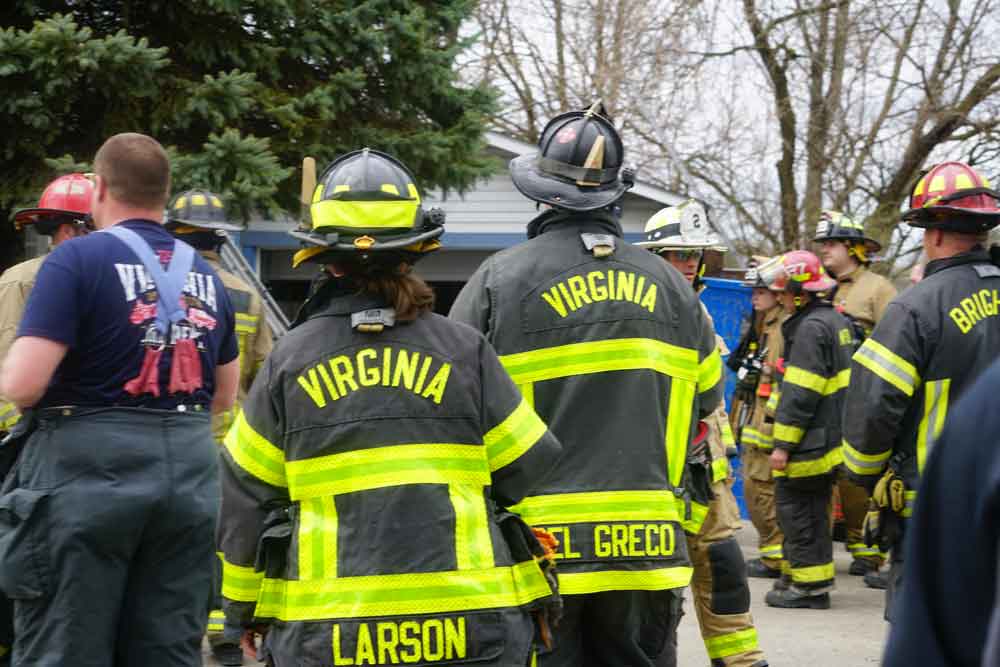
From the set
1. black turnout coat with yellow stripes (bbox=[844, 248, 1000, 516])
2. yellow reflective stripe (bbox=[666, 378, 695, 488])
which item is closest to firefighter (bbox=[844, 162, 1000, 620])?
black turnout coat with yellow stripes (bbox=[844, 248, 1000, 516])

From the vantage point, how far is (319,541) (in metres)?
3.26

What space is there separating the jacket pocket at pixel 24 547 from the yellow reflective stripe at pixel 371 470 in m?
1.22

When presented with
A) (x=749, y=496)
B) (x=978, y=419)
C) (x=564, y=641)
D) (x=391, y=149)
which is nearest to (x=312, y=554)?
(x=564, y=641)

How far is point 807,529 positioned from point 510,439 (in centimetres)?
A: 574

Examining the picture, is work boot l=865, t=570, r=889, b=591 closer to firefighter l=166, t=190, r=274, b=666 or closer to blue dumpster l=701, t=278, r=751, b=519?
blue dumpster l=701, t=278, r=751, b=519

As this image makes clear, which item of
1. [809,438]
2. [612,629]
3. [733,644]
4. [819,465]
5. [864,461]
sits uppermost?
[864,461]

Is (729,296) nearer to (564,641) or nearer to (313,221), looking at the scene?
(564,641)

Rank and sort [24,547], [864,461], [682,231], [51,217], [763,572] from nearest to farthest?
[24,547]
[864,461]
[51,217]
[682,231]
[763,572]

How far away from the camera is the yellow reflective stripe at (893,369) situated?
16.7 feet

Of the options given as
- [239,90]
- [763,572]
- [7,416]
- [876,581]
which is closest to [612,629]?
[7,416]

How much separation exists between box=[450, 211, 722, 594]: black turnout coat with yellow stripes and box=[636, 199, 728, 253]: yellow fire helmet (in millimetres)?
2349

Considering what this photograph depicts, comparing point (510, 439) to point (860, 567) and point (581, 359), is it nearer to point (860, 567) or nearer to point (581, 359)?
point (581, 359)

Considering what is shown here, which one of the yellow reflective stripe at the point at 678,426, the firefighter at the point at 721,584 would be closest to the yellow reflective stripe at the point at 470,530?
the yellow reflective stripe at the point at 678,426

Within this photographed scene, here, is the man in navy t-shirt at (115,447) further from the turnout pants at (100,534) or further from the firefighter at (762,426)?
the firefighter at (762,426)
